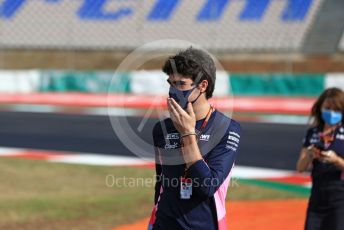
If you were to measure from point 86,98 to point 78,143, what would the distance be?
11.7 metres

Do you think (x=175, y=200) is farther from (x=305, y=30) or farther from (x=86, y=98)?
(x=305, y=30)

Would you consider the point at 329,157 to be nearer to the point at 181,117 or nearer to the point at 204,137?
the point at 204,137

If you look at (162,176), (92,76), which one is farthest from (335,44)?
(162,176)

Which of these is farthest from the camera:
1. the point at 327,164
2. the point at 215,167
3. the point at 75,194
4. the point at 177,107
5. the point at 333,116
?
the point at 75,194

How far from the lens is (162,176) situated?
159 inches

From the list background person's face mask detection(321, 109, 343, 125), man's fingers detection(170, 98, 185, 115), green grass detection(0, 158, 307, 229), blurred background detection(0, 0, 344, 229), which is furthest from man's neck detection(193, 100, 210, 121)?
green grass detection(0, 158, 307, 229)

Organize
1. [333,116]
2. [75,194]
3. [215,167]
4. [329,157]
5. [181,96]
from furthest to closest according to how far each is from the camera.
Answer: [75,194] < [333,116] < [329,157] < [215,167] < [181,96]

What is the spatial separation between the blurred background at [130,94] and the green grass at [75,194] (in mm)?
20

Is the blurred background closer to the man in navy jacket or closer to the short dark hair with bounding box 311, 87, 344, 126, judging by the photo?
the man in navy jacket

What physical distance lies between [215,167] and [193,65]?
60cm

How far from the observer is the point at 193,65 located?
3709mm

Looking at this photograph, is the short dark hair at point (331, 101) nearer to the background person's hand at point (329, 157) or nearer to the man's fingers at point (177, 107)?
the background person's hand at point (329, 157)

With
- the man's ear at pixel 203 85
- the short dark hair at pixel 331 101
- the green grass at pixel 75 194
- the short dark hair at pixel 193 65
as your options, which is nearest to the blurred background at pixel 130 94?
the green grass at pixel 75 194

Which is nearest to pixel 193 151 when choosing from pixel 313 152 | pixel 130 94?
pixel 313 152
